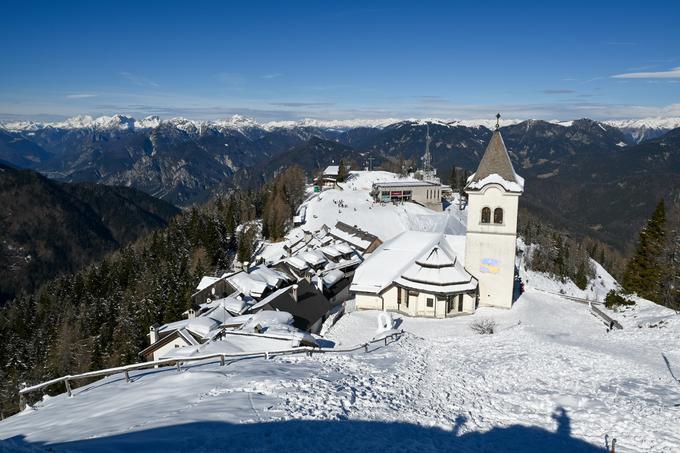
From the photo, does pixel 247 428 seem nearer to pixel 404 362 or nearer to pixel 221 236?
pixel 404 362

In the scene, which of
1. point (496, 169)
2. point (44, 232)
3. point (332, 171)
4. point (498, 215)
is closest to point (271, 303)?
point (498, 215)

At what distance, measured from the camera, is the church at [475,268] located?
3148cm

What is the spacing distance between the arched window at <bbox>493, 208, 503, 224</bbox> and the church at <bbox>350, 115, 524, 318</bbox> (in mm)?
70

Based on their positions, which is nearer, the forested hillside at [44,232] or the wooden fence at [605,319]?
the wooden fence at [605,319]

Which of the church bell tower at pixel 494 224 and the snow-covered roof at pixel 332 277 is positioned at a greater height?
the church bell tower at pixel 494 224

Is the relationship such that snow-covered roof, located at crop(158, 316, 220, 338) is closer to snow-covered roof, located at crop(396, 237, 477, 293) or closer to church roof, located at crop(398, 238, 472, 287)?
snow-covered roof, located at crop(396, 237, 477, 293)

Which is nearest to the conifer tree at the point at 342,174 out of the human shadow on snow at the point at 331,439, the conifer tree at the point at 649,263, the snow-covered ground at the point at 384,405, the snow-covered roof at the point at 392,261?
the snow-covered roof at the point at 392,261

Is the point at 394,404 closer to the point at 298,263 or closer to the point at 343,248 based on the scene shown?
the point at 298,263

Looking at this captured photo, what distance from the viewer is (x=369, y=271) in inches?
1384

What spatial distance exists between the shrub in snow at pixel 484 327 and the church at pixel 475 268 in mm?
2851

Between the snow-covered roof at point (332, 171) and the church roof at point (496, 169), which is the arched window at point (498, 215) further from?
the snow-covered roof at point (332, 171)

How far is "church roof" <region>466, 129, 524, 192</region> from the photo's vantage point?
1259 inches

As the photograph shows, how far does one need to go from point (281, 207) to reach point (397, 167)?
186 feet

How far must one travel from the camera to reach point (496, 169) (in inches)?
1271
